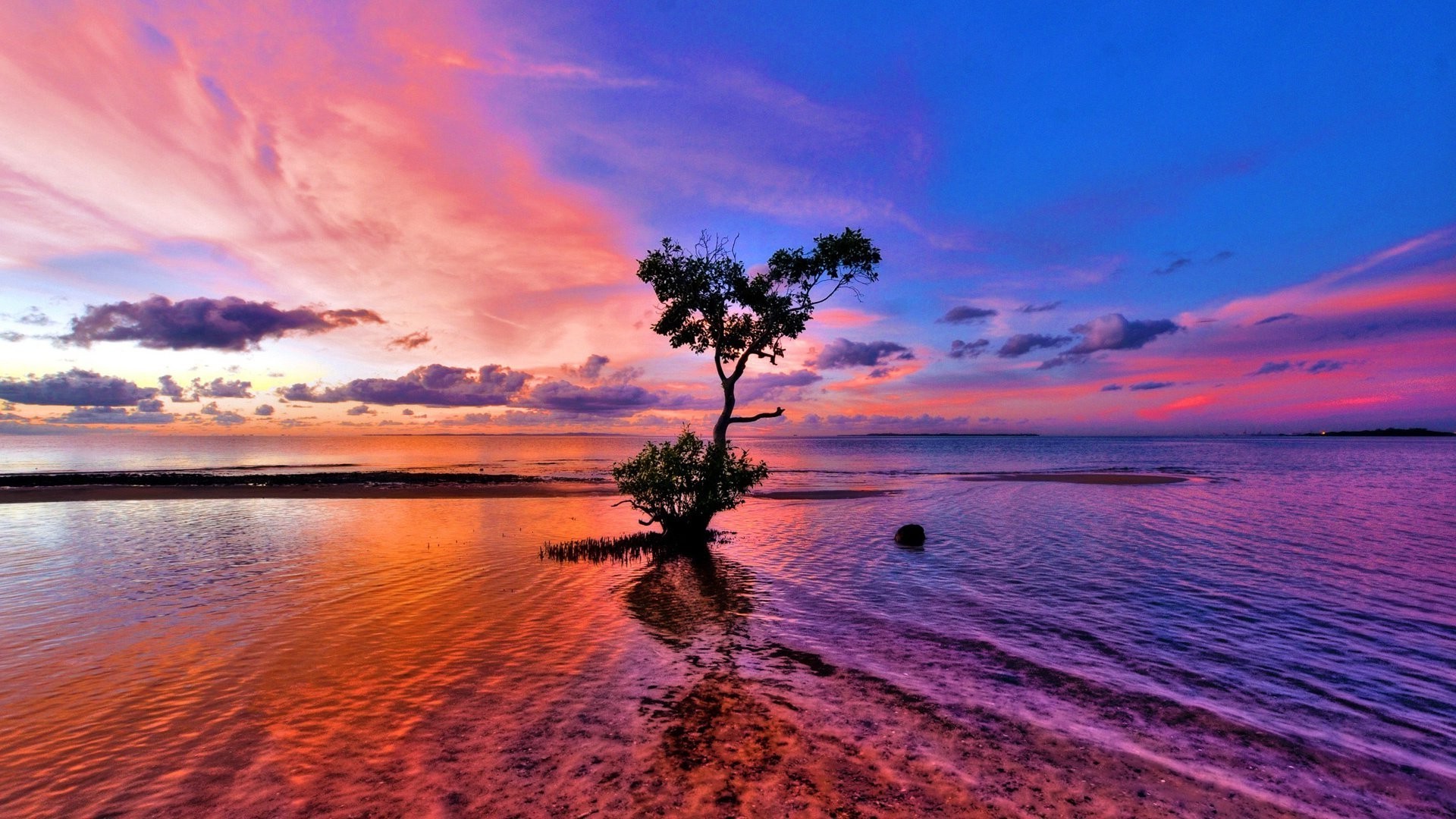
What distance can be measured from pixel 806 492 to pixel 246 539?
130ft

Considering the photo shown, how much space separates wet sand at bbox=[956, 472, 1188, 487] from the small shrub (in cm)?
4870

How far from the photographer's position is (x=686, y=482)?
26359mm

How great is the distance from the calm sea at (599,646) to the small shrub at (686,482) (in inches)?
88.3

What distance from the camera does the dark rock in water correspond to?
27503 mm

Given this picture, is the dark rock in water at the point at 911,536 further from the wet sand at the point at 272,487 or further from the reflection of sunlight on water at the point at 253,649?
the wet sand at the point at 272,487

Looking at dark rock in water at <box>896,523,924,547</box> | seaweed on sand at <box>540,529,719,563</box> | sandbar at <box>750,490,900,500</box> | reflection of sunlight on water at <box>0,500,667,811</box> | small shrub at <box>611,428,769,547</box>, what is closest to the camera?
reflection of sunlight on water at <box>0,500,667,811</box>

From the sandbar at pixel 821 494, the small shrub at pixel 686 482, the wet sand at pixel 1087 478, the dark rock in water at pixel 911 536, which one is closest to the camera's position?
→ the small shrub at pixel 686 482

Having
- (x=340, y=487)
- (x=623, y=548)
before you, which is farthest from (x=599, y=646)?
(x=340, y=487)

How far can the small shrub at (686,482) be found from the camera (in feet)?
83.9

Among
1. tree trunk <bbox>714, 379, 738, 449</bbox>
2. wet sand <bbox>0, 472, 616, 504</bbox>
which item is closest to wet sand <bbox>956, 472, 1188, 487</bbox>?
wet sand <bbox>0, 472, 616, 504</bbox>

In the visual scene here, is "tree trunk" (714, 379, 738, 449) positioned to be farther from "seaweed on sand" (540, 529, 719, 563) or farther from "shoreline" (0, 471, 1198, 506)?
"shoreline" (0, 471, 1198, 506)

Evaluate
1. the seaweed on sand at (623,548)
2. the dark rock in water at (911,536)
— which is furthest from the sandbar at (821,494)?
the seaweed on sand at (623,548)

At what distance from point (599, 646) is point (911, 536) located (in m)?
18.2

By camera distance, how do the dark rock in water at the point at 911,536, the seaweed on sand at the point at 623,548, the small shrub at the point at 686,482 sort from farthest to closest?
1. the dark rock in water at the point at 911,536
2. the small shrub at the point at 686,482
3. the seaweed on sand at the point at 623,548
